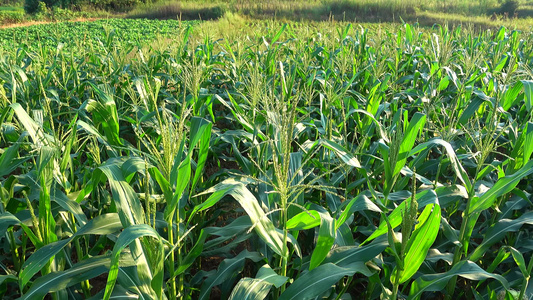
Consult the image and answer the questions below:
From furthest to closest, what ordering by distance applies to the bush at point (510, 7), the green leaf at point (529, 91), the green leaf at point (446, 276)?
the bush at point (510, 7) → the green leaf at point (529, 91) → the green leaf at point (446, 276)

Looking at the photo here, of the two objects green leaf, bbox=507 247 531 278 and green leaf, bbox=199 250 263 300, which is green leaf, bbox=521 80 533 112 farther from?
green leaf, bbox=199 250 263 300

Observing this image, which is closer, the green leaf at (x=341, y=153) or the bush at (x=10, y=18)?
the green leaf at (x=341, y=153)

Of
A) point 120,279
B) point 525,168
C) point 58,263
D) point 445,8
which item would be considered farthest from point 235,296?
point 445,8

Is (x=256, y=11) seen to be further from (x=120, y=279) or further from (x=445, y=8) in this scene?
(x=120, y=279)

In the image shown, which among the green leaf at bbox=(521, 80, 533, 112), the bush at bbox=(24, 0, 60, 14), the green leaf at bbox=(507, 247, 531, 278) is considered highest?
the bush at bbox=(24, 0, 60, 14)

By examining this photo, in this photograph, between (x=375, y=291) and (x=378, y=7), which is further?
(x=378, y=7)

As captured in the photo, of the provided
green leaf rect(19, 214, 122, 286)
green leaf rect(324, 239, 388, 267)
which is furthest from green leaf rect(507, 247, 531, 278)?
green leaf rect(19, 214, 122, 286)

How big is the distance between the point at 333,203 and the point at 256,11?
75.6 ft

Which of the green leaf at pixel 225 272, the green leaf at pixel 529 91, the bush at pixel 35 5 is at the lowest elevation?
the green leaf at pixel 225 272

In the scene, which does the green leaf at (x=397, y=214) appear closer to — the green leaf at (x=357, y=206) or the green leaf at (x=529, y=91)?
the green leaf at (x=357, y=206)

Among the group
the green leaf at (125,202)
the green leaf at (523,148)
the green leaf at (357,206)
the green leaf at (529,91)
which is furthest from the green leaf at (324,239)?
the green leaf at (529,91)

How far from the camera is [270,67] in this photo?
5.17 meters

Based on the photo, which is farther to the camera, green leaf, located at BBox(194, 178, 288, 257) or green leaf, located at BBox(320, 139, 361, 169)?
green leaf, located at BBox(320, 139, 361, 169)

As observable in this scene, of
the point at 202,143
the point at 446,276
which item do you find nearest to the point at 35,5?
the point at 202,143
